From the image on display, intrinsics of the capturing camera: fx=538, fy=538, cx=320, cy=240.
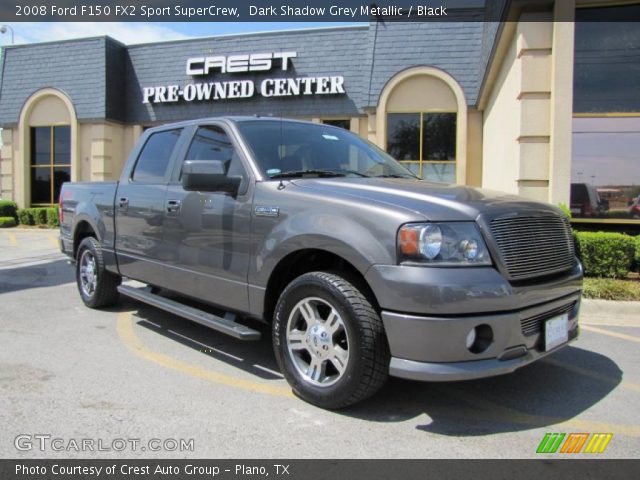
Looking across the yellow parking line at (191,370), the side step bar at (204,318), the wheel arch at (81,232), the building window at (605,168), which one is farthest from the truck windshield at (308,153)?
the building window at (605,168)

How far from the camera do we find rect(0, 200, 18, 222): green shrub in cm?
1886

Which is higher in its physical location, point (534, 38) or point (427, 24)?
point (427, 24)

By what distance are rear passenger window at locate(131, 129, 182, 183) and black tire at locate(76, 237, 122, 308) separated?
112cm

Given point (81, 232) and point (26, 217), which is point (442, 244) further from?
point (26, 217)

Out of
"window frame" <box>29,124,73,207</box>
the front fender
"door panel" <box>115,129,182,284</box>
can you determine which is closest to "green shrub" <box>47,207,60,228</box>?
"window frame" <box>29,124,73,207</box>

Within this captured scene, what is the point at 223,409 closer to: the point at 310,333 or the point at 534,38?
the point at 310,333

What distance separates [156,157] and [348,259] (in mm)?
2889

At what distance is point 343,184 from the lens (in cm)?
372

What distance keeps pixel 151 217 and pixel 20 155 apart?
17.8m

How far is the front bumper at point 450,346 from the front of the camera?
300 centimetres

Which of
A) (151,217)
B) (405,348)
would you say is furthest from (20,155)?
(405,348)

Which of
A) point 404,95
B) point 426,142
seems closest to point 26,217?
point 404,95

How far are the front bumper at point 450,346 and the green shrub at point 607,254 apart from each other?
4920 mm

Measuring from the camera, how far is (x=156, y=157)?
17.6 feet
